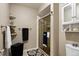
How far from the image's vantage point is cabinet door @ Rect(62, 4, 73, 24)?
113 centimetres

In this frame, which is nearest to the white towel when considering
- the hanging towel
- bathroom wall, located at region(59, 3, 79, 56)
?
the hanging towel

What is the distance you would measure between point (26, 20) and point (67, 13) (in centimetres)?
52

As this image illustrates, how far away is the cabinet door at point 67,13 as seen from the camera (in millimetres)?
1131

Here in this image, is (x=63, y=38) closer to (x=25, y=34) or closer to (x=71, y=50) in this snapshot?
(x=71, y=50)

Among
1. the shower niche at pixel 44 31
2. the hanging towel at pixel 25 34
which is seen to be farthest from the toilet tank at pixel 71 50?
the hanging towel at pixel 25 34

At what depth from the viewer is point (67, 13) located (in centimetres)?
119

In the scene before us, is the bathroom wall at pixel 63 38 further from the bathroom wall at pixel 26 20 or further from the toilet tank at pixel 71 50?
the bathroom wall at pixel 26 20

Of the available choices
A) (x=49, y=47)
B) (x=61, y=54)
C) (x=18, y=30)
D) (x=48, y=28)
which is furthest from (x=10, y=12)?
(x=61, y=54)

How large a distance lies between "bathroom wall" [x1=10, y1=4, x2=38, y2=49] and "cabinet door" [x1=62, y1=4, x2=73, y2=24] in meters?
0.35

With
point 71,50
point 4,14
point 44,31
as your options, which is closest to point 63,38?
point 71,50

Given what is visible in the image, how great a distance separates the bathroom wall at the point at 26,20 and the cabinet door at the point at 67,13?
13.9 inches

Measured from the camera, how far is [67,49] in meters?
1.12

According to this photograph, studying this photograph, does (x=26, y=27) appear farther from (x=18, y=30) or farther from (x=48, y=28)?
(x=48, y=28)

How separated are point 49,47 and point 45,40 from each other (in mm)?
108
